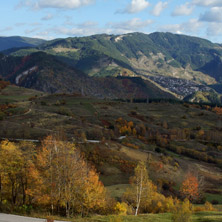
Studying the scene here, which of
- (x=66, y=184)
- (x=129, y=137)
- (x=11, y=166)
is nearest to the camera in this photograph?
(x=11, y=166)

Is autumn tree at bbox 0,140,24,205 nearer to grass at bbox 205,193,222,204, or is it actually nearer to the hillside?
the hillside

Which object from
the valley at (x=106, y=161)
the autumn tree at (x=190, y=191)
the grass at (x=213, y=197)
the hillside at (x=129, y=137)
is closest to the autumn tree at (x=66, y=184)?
the valley at (x=106, y=161)

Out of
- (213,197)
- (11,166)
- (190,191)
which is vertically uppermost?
(11,166)

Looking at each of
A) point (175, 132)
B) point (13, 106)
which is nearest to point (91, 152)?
point (175, 132)

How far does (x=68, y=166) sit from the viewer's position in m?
32.1

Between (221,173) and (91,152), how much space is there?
5159cm

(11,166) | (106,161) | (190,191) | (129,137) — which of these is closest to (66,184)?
(11,166)

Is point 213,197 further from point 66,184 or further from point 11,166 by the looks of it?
point 11,166

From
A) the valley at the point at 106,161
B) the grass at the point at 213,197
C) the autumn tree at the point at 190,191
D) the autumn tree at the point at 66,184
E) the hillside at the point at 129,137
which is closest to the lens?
the autumn tree at the point at 66,184

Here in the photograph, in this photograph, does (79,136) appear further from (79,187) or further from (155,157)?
(79,187)

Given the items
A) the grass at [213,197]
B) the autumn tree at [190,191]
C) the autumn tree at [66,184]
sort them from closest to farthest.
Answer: the autumn tree at [66,184], the autumn tree at [190,191], the grass at [213,197]

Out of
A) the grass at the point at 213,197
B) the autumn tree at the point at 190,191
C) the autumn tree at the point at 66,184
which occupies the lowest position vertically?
the grass at the point at 213,197

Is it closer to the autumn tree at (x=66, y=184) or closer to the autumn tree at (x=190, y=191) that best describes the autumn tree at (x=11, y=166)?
the autumn tree at (x=66, y=184)

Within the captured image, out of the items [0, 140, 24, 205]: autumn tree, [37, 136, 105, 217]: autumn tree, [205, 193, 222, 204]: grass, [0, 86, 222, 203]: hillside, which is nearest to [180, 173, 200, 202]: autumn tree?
[205, 193, 222, 204]: grass
